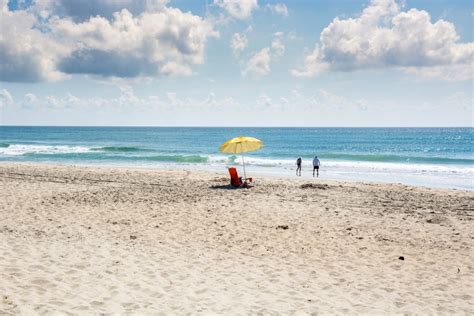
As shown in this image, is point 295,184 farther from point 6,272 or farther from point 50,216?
point 6,272

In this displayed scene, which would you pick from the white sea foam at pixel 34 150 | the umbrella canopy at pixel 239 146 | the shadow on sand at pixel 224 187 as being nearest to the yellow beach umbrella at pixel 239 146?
the umbrella canopy at pixel 239 146

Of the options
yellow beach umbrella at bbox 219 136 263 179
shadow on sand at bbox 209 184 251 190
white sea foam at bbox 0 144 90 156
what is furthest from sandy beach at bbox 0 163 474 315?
white sea foam at bbox 0 144 90 156

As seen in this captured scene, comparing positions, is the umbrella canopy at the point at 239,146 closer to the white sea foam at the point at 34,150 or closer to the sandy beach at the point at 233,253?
the sandy beach at the point at 233,253

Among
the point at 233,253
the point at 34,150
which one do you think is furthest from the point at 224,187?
the point at 34,150

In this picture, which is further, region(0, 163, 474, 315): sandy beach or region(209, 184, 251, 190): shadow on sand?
region(209, 184, 251, 190): shadow on sand

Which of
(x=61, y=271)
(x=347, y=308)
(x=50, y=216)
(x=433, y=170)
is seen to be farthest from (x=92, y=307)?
(x=433, y=170)

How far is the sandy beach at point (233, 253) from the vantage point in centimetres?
568

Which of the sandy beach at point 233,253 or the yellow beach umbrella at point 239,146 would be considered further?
the yellow beach umbrella at point 239,146

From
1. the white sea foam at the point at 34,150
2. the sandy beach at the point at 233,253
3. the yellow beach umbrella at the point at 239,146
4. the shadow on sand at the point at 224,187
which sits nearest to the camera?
the sandy beach at the point at 233,253

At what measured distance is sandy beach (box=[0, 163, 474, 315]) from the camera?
5676 mm

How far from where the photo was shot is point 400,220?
10.8m

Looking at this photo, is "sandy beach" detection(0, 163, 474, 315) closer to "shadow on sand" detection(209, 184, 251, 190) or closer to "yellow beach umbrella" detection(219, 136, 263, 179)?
"shadow on sand" detection(209, 184, 251, 190)

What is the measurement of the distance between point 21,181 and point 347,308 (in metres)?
15.5

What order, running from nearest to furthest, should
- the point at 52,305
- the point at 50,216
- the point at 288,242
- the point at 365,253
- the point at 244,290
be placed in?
the point at 52,305 < the point at 244,290 < the point at 365,253 < the point at 288,242 < the point at 50,216
